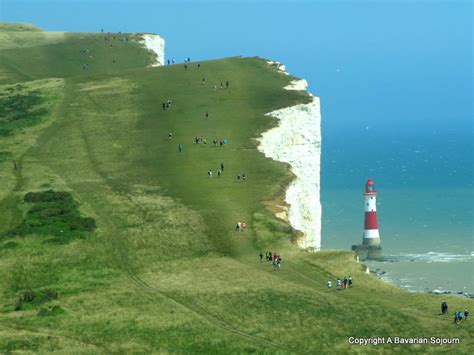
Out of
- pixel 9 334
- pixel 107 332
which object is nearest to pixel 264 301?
pixel 107 332

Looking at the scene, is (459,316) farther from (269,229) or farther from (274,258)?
(269,229)

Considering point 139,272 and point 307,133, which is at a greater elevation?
point 307,133

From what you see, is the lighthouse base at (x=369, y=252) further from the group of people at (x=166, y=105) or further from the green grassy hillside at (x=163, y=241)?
the group of people at (x=166, y=105)

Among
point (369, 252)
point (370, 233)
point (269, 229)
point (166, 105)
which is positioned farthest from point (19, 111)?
point (269, 229)

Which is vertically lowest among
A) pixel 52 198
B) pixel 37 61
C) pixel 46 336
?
pixel 46 336

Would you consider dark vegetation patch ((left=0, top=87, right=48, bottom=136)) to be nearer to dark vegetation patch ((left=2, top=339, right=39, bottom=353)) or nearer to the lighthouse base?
the lighthouse base

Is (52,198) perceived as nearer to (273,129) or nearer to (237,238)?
(237,238)
